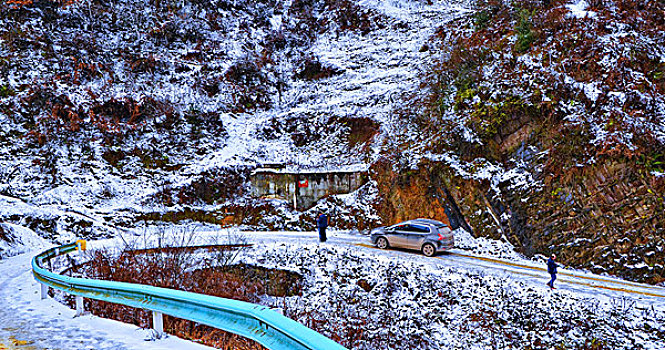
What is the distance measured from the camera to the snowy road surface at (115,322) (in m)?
5.08

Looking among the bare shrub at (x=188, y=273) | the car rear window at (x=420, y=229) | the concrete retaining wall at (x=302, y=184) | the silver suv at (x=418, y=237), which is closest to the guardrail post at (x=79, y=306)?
the bare shrub at (x=188, y=273)

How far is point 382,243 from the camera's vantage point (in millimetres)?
17297

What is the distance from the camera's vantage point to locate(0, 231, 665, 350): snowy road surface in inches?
200

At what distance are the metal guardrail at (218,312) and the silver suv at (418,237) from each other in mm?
12982

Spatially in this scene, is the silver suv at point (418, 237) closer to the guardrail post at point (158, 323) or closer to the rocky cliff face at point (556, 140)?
the rocky cliff face at point (556, 140)

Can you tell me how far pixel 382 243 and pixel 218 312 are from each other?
1408 cm

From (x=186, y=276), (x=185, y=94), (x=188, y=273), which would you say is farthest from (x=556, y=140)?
(x=185, y=94)

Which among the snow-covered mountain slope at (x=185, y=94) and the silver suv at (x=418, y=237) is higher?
the snow-covered mountain slope at (x=185, y=94)

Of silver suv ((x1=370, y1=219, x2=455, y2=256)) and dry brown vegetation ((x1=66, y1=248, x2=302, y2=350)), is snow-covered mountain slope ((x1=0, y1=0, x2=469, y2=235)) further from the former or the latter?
dry brown vegetation ((x1=66, y1=248, x2=302, y2=350))

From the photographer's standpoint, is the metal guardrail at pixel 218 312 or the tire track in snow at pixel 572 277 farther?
the tire track in snow at pixel 572 277

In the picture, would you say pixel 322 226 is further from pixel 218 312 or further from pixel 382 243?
pixel 218 312

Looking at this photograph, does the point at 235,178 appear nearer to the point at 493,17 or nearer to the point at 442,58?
the point at 442,58

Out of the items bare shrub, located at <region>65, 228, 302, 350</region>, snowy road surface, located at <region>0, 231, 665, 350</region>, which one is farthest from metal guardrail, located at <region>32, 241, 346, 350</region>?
bare shrub, located at <region>65, 228, 302, 350</region>

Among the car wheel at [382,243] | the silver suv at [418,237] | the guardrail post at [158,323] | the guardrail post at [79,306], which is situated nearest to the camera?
the guardrail post at [158,323]
